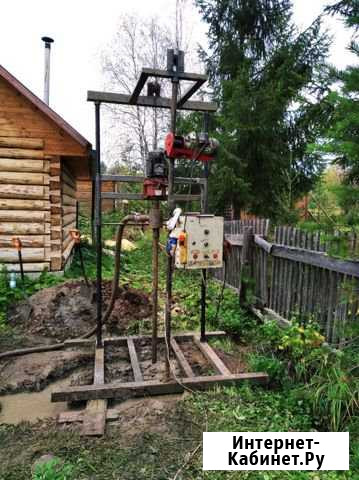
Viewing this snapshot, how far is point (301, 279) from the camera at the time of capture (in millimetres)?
3729

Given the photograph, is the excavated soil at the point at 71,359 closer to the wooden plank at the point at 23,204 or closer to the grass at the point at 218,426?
the grass at the point at 218,426

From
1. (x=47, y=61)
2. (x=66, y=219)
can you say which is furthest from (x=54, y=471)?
(x=47, y=61)

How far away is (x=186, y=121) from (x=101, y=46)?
13.3 meters

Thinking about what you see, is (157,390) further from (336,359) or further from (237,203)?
(237,203)

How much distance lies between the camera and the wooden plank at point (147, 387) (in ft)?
8.73

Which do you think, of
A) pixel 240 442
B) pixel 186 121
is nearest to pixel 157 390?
pixel 240 442

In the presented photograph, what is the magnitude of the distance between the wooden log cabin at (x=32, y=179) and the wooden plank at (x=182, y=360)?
3.52 m

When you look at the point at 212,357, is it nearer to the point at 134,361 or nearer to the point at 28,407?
the point at 134,361

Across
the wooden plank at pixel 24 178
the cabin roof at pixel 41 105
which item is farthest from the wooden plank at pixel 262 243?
the wooden plank at pixel 24 178

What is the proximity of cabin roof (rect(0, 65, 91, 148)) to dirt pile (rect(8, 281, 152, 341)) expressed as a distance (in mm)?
2572

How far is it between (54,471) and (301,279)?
2.92m

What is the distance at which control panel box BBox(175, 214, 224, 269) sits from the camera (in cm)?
283

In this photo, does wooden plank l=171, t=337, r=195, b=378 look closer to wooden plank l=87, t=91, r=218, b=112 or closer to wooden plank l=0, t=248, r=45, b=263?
wooden plank l=87, t=91, r=218, b=112

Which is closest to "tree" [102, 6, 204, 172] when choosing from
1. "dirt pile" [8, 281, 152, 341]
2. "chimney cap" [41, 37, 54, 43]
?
"chimney cap" [41, 37, 54, 43]
